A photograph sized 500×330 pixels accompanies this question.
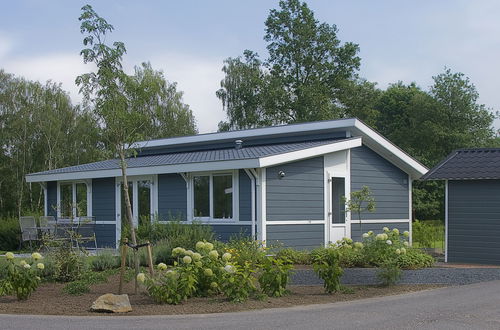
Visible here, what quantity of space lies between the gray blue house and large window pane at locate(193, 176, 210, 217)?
0.09 feet

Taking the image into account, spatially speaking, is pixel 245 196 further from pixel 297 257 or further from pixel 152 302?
pixel 152 302

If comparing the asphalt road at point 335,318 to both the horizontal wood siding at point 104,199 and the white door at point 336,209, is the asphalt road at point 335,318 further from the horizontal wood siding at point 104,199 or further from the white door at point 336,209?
the horizontal wood siding at point 104,199

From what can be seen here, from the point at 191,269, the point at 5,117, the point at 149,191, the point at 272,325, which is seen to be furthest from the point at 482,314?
the point at 5,117

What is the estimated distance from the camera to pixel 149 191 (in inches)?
781

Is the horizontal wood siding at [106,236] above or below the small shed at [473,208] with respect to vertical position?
below

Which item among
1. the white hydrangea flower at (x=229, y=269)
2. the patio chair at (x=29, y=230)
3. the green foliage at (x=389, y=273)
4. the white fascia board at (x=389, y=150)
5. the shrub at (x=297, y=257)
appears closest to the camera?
the white hydrangea flower at (x=229, y=269)

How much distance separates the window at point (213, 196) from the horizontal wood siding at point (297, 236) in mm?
1282

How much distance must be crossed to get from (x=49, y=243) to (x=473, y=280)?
8214 mm

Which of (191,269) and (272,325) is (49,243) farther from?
(272,325)

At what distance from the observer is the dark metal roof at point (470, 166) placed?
14969mm

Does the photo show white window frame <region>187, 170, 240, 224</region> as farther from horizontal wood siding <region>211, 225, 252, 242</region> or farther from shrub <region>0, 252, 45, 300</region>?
shrub <region>0, 252, 45, 300</region>

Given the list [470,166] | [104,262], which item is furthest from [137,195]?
[470,166]

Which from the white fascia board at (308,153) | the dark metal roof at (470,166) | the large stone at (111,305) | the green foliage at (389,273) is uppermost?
the white fascia board at (308,153)

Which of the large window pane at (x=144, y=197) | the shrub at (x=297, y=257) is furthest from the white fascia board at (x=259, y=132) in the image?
the shrub at (x=297, y=257)
